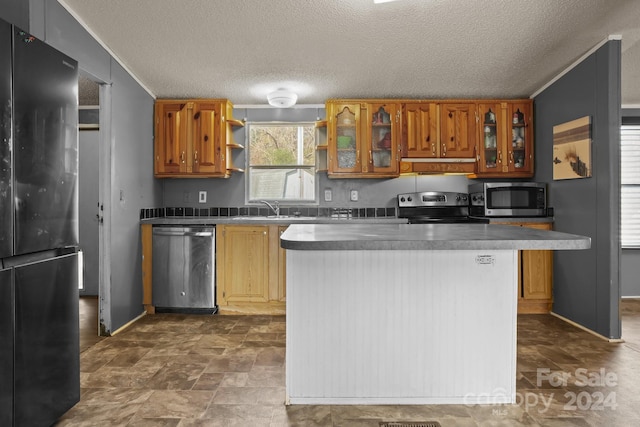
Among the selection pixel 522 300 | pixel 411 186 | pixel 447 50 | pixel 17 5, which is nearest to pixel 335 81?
pixel 447 50

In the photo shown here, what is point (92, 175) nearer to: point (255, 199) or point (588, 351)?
point (255, 199)

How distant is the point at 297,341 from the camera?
204 cm

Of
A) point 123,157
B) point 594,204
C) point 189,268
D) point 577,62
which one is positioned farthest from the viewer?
point 189,268

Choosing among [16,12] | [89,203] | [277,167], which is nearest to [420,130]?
[277,167]

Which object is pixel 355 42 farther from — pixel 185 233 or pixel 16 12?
pixel 185 233

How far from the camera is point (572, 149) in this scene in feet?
11.8

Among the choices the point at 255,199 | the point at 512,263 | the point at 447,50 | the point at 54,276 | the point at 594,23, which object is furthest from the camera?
the point at 255,199

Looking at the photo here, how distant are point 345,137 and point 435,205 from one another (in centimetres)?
132

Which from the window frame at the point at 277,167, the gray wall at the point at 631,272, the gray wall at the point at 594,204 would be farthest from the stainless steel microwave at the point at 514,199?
the window frame at the point at 277,167

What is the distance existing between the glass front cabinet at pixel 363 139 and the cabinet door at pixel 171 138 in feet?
5.41

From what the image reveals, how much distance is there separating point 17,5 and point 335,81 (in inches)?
101

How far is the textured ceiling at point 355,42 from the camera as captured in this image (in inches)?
105

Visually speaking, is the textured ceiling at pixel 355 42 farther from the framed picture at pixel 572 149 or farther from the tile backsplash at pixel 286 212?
the tile backsplash at pixel 286 212

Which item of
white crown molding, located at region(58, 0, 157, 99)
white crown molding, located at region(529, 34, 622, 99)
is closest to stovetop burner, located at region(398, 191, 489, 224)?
white crown molding, located at region(529, 34, 622, 99)
